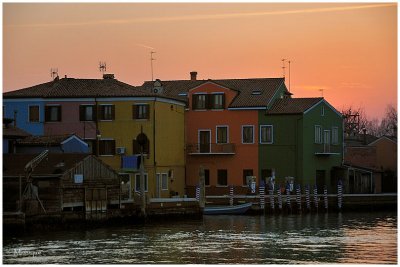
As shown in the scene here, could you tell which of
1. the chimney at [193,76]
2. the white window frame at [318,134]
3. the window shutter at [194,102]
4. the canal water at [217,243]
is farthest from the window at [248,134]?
the canal water at [217,243]

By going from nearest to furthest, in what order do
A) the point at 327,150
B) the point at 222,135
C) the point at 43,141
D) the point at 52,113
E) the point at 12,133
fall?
1. the point at 12,133
2. the point at 43,141
3. the point at 52,113
4. the point at 222,135
5. the point at 327,150

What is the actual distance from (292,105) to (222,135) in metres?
2.91

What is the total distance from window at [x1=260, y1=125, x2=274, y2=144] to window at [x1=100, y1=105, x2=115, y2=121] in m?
6.04

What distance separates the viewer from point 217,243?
89.9 feet

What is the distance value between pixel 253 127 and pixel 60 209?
14147 mm

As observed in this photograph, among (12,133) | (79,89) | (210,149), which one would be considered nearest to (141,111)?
(79,89)

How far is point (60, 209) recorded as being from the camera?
30938mm

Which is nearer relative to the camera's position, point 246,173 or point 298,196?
point 298,196

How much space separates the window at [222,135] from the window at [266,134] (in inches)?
55.0

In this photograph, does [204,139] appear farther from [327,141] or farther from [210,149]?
[327,141]

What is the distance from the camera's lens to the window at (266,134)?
142 feet

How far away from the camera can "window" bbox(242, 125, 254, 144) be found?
43.6 m

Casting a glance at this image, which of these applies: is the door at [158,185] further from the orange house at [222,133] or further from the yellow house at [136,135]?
the orange house at [222,133]

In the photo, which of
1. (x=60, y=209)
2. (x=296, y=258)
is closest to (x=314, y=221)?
(x=60, y=209)
